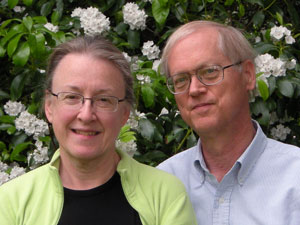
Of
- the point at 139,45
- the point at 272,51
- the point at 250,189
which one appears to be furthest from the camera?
the point at 139,45

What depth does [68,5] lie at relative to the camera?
359 cm

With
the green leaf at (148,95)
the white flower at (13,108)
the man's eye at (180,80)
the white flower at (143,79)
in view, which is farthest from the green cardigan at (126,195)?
the white flower at (13,108)

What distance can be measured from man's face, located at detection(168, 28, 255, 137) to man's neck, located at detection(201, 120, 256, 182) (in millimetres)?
40

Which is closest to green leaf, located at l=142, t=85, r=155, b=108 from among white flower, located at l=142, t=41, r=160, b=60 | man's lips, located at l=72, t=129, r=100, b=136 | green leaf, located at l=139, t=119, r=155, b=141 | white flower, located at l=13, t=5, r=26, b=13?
green leaf, located at l=139, t=119, r=155, b=141

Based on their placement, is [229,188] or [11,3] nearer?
[229,188]

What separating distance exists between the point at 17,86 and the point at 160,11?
90cm

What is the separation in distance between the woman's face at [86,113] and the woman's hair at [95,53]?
0.09ft

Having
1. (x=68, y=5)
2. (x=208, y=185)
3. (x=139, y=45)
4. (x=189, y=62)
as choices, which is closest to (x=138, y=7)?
(x=139, y=45)

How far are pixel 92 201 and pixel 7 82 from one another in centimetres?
164

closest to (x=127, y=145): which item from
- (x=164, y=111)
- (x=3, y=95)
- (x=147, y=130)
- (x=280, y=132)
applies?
(x=147, y=130)

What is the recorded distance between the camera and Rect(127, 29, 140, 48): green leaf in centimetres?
339

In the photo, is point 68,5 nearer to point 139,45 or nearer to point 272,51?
point 139,45

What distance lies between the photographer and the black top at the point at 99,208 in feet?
6.90

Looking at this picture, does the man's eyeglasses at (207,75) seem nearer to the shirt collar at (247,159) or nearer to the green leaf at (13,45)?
the shirt collar at (247,159)
